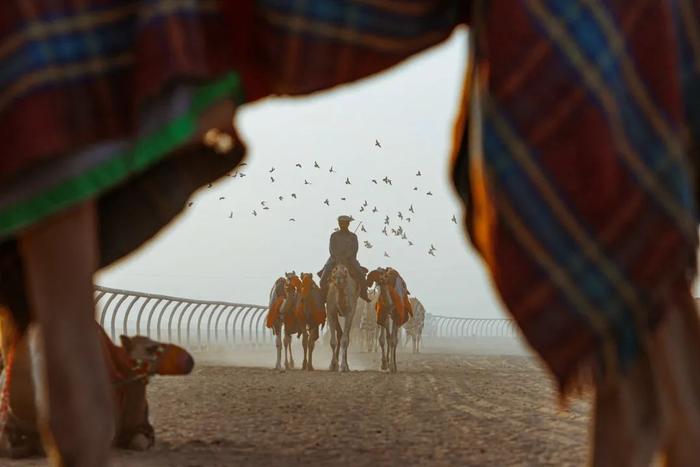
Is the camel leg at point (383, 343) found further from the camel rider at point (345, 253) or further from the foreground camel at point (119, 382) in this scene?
the foreground camel at point (119, 382)

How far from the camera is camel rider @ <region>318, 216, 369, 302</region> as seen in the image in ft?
60.1

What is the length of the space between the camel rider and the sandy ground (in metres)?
8.03

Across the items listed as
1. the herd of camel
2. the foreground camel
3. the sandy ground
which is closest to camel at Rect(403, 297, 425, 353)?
the herd of camel

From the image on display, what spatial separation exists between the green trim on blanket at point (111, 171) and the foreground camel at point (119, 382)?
2.11 meters

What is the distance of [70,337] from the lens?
1766 millimetres

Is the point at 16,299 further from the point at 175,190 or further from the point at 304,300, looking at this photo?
the point at 304,300

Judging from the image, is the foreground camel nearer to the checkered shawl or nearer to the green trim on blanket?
the green trim on blanket

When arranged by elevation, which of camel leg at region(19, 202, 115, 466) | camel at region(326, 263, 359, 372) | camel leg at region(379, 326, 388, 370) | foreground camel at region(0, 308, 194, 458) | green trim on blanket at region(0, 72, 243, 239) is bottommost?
camel leg at region(379, 326, 388, 370)

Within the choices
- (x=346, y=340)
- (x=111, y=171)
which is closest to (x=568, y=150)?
(x=111, y=171)

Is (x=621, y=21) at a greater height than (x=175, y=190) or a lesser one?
greater

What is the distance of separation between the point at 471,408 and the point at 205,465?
3382 mm

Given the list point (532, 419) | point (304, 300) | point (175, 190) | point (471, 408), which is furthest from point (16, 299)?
→ point (304, 300)

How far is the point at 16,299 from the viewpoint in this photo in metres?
1.94

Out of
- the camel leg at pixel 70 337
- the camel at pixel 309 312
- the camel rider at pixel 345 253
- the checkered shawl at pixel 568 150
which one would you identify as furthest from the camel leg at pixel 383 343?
the checkered shawl at pixel 568 150
